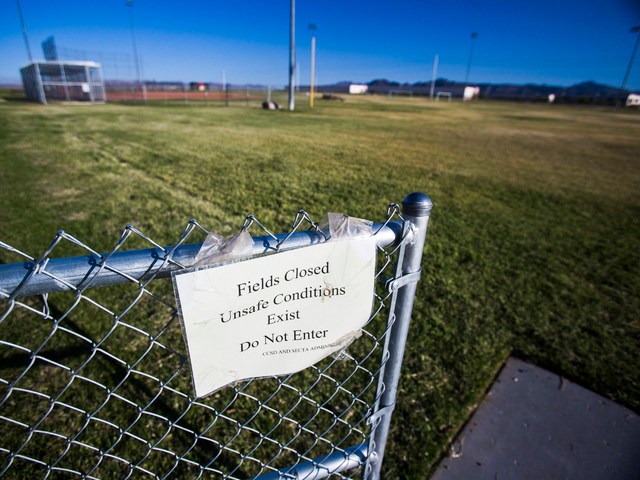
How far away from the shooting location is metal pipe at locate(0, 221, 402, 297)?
827mm

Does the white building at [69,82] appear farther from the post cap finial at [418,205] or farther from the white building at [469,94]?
the white building at [469,94]

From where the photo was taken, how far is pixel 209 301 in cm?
97

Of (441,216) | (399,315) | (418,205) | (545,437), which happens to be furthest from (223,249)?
(441,216)

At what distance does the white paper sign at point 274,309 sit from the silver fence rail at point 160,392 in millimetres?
75

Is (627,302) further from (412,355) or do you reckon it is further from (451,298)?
(412,355)

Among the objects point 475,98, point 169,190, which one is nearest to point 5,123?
point 169,190

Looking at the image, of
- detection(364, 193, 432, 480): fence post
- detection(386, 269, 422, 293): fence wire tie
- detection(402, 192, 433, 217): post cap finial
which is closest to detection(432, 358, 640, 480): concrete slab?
detection(364, 193, 432, 480): fence post

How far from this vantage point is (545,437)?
2174 mm

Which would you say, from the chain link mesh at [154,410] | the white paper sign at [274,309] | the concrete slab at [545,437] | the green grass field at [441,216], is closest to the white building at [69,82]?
the green grass field at [441,216]

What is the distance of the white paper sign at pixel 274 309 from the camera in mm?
978

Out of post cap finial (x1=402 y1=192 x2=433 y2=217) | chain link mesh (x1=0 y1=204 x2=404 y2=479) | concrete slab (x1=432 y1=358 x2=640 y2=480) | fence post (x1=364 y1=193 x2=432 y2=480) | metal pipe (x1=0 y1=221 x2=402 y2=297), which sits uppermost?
post cap finial (x1=402 y1=192 x2=433 y2=217)

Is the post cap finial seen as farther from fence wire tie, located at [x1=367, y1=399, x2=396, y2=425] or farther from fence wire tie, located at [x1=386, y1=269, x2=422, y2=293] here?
fence wire tie, located at [x1=367, y1=399, x2=396, y2=425]

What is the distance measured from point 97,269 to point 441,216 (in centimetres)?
548

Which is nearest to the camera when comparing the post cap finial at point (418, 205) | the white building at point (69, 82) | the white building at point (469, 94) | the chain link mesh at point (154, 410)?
the post cap finial at point (418, 205)
